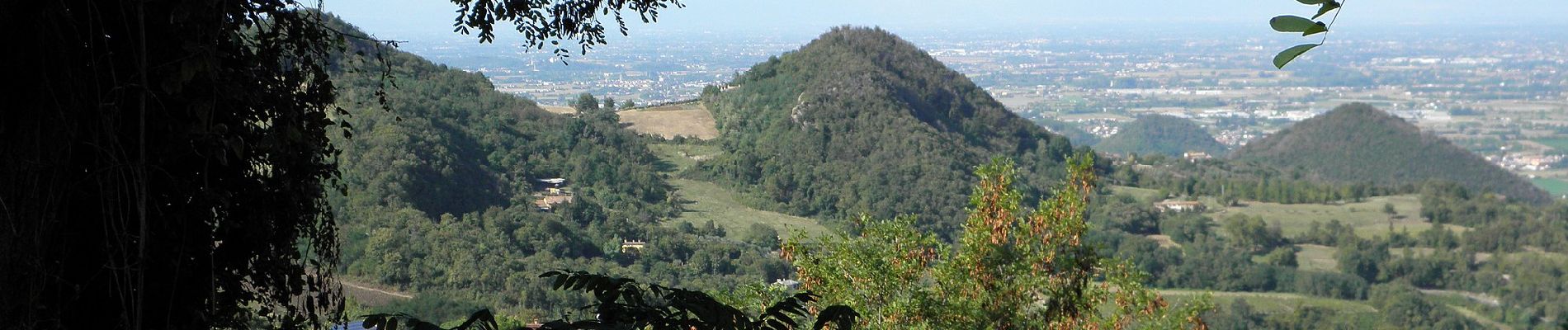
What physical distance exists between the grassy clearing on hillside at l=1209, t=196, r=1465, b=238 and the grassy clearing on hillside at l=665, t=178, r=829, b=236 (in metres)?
11.1

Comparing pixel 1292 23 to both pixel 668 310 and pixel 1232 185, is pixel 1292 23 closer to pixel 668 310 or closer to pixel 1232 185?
pixel 668 310

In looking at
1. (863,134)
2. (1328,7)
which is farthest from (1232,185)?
(1328,7)

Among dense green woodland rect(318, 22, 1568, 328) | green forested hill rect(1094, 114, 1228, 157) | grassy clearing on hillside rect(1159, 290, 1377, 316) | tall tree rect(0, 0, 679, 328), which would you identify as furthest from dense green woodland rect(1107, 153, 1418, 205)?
tall tree rect(0, 0, 679, 328)

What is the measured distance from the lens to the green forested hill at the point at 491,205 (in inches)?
576

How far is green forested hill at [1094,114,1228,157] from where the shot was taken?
1898 inches

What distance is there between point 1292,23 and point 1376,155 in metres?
43.2

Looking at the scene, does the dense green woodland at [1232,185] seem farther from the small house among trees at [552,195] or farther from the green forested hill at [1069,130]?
the small house among trees at [552,195]

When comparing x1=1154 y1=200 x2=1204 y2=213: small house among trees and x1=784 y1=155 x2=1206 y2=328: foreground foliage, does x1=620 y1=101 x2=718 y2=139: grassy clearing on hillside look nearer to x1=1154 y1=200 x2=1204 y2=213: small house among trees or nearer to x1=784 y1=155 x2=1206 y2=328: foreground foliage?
x1=1154 y1=200 x2=1204 y2=213: small house among trees

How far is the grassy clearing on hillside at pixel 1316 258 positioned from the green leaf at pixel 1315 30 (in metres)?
25.2

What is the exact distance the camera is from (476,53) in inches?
898

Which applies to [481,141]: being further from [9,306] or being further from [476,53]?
[9,306]

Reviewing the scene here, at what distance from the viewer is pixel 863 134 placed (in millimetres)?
27078

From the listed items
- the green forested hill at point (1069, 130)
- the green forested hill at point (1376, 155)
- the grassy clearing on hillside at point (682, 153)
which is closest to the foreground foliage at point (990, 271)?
the grassy clearing on hillside at point (682, 153)

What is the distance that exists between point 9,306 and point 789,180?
77.6ft
